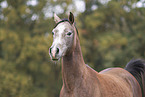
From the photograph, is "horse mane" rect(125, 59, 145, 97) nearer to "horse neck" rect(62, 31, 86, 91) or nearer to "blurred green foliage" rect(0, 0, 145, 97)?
"horse neck" rect(62, 31, 86, 91)

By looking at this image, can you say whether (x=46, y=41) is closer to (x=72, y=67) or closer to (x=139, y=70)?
(x=139, y=70)

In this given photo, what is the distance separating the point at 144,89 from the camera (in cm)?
543

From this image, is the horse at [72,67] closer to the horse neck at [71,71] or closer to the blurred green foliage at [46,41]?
the horse neck at [71,71]

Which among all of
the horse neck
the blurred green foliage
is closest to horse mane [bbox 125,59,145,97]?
the horse neck

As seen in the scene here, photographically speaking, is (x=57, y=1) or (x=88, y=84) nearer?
(x=88, y=84)

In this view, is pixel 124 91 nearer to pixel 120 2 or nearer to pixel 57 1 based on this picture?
pixel 57 1

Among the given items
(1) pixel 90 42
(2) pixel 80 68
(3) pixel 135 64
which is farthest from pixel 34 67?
(2) pixel 80 68

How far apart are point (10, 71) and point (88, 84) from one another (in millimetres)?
14961

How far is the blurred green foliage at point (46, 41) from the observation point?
17016mm

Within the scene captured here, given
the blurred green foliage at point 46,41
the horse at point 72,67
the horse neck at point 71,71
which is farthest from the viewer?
the blurred green foliage at point 46,41

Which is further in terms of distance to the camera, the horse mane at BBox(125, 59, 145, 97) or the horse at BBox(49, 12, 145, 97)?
the horse mane at BBox(125, 59, 145, 97)

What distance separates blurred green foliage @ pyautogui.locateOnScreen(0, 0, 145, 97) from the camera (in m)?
17.0

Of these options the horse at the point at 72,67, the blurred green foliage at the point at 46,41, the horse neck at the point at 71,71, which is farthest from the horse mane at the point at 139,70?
the blurred green foliage at the point at 46,41

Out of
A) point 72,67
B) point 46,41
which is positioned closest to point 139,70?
point 72,67
